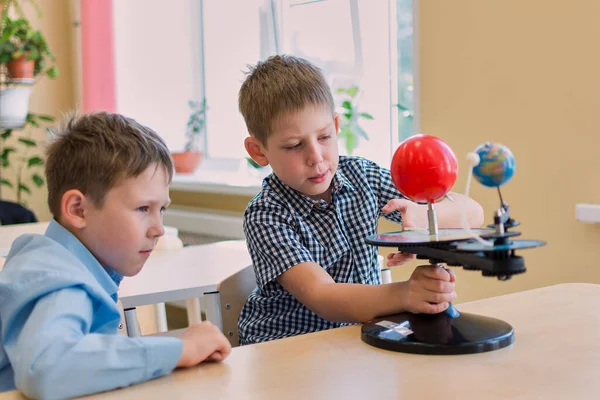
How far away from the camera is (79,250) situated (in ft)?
4.19

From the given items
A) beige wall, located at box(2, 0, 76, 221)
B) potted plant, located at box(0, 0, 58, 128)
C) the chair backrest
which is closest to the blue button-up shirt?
the chair backrest

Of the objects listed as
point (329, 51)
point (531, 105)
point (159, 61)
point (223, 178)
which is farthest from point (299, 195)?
point (159, 61)

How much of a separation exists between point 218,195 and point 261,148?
2.62m

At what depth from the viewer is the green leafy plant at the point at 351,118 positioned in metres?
3.44

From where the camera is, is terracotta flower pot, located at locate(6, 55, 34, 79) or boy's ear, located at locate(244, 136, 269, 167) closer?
boy's ear, located at locate(244, 136, 269, 167)

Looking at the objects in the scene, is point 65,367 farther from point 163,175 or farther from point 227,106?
point 227,106

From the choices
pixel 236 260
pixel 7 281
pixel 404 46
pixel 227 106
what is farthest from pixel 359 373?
pixel 227 106

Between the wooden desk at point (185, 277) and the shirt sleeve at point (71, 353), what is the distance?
0.70 metres

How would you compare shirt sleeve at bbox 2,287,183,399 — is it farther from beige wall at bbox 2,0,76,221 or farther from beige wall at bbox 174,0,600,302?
beige wall at bbox 2,0,76,221

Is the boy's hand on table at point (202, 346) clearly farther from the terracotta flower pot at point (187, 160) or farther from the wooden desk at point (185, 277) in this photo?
the terracotta flower pot at point (187, 160)

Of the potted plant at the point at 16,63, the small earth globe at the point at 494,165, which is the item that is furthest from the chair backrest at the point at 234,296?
the potted plant at the point at 16,63

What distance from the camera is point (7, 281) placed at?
1.09 meters

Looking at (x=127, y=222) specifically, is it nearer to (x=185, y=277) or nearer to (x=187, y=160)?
(x=185, y=277)

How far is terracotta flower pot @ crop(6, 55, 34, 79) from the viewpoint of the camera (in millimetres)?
4695
